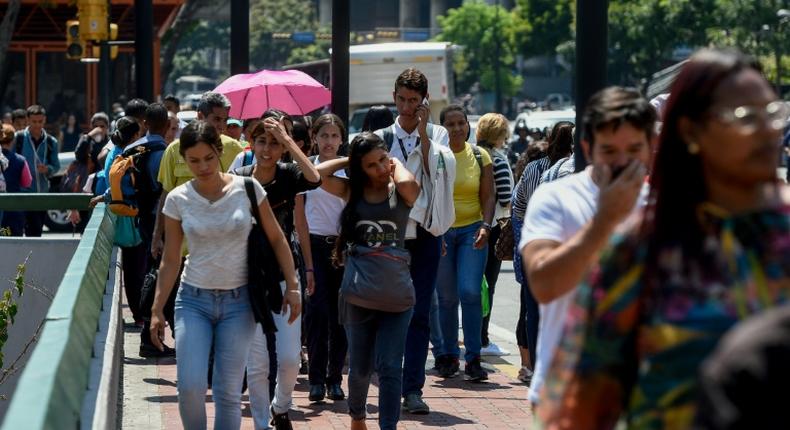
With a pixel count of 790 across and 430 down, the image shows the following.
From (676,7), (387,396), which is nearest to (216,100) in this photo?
(387,396)

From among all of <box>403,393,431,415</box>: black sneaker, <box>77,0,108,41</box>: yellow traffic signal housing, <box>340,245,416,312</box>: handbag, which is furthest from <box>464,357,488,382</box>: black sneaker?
<box>77,0,108,41</box>: yellow traffic signal housing

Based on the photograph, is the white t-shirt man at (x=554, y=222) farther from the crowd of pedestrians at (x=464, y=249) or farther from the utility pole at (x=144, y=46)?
the utility pole at (x=144, y=46)

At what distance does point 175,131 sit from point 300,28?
394ft

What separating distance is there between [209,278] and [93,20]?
1472 cm

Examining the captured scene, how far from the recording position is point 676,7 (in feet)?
243

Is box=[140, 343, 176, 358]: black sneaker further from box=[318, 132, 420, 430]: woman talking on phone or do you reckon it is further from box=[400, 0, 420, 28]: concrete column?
box=[400, 0, 420, 28]: concrete column

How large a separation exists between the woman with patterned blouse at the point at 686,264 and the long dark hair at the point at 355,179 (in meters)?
4.36

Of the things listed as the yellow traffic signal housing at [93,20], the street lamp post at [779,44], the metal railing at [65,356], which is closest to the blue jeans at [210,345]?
the metal railing at [65,356]

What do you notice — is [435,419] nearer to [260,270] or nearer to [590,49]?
[260,270]

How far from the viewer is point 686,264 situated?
2.90 metres

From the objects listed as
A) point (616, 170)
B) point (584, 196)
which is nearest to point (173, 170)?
point (584, 196)

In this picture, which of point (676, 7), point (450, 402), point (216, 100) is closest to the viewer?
point (450, 402)

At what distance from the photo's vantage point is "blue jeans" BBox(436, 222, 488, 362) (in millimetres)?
9852

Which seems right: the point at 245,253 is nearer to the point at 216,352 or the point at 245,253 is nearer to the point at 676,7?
the point at 216,352
